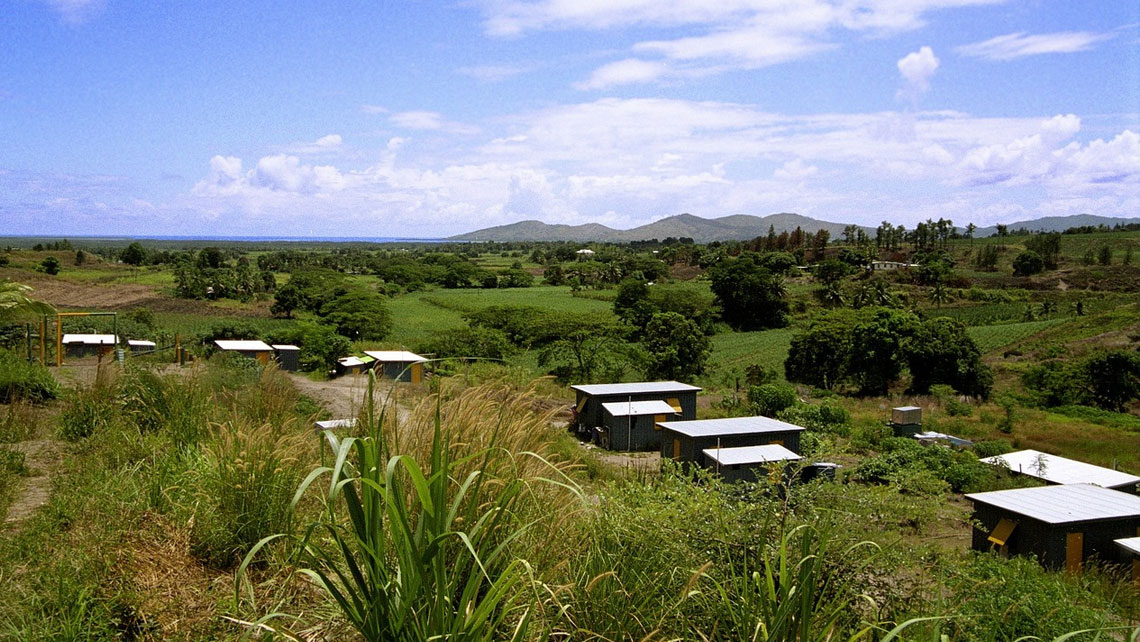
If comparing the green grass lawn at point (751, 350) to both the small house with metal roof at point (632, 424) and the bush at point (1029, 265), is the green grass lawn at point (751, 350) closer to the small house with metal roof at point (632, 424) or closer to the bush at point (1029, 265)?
the small house with metal roof at point (632, 424)

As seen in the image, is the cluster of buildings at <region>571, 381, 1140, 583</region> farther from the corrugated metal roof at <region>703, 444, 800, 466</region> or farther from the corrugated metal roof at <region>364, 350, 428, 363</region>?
the corrugated metal roof at <region>364, 350, 428, 363</region>

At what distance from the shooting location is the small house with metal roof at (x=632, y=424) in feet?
72.0

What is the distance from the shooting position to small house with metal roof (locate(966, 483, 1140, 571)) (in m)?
12.5

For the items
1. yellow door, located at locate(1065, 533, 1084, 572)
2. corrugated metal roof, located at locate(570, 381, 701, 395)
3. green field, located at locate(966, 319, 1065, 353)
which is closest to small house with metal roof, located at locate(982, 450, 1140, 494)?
yellow door, located at locate(1065, 533, 1084, 572)

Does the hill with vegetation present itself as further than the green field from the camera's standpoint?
No

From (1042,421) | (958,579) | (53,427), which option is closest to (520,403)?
(958,579)

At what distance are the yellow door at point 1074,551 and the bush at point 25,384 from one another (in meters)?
14.3

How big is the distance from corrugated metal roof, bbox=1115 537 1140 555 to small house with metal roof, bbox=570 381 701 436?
40.2 ft

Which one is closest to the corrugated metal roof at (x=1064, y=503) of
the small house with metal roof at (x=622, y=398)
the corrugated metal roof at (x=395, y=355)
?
the corrugated metal roof at (x=395, y=355)

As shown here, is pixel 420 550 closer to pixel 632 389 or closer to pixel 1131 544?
pixel 1131 544

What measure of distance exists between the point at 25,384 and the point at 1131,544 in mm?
15119

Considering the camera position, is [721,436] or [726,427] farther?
[726,427]

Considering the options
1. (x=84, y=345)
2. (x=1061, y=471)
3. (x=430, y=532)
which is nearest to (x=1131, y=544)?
(x=1061, y=471)

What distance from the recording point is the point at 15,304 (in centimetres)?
918
